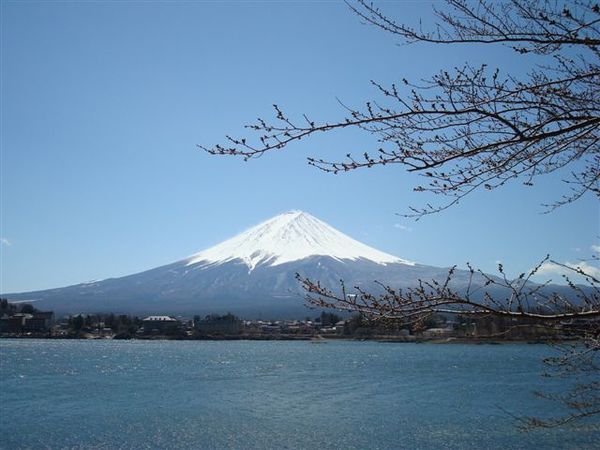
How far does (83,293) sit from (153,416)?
147 metres

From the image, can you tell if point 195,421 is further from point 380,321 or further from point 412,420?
point 380,321

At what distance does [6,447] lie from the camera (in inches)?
468

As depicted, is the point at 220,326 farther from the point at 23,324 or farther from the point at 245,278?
the point at 245,278

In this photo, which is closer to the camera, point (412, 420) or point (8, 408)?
point (412, 420)

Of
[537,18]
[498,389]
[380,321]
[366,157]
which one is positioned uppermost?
[537,18]

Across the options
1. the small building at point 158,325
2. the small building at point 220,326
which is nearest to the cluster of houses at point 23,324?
the small building at point 158,325

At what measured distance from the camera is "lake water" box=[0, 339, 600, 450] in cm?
1220

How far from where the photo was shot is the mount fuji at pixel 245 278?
423 feet

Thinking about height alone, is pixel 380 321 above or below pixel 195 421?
above

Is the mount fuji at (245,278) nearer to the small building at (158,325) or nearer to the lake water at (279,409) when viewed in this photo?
the small building at (158,325)

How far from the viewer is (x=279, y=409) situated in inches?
639

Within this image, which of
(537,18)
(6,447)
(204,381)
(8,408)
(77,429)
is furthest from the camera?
(204,381)

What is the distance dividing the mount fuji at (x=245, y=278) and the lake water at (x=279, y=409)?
89020 mm

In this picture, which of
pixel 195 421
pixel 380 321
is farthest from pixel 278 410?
pixel 380 321
